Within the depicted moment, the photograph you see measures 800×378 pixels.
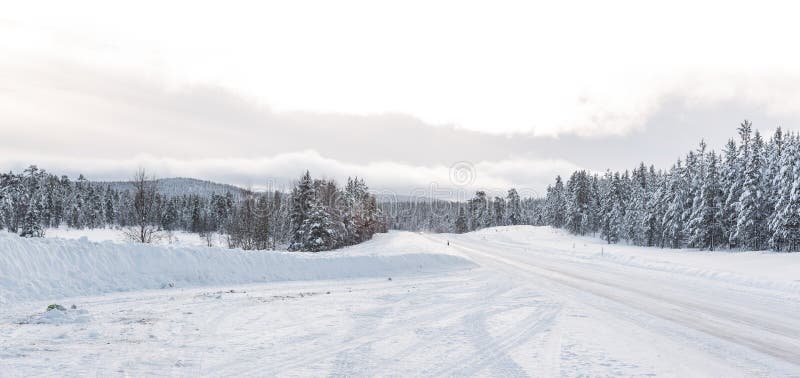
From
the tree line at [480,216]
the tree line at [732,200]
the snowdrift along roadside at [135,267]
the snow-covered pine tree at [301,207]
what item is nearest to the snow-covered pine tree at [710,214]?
the tree line at [732,200]

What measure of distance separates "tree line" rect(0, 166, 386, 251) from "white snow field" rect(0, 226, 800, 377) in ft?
56.3

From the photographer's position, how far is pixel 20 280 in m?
11.2

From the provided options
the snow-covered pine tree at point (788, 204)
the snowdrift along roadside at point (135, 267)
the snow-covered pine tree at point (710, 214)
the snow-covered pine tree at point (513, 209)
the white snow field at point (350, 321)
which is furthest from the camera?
the snow-covered pine tree at point (513, 209)

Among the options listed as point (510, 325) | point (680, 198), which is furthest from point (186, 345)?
point (680, 198)

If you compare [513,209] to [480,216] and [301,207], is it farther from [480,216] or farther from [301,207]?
[301,207]

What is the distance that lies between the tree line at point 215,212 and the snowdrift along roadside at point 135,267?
606 inches

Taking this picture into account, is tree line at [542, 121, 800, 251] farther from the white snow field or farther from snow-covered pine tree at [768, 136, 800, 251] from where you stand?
the white snow field

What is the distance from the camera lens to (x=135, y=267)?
14172 mm

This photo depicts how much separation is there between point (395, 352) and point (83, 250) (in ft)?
38.7

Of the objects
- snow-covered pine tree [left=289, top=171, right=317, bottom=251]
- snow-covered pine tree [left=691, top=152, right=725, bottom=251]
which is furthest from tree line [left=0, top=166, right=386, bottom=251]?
snow-covered pine tree [left=691, top=152, right=725, bottom=251]

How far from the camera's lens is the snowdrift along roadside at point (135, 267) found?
38.1ft

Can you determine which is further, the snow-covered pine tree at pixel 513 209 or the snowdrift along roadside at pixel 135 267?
the snow-covered pine tree at pixel 513 209

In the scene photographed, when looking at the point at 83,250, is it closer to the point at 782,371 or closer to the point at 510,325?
the point at 510,325

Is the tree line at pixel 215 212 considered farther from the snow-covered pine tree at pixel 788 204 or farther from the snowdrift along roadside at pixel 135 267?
the snow-covered pine tree at pixel 788 204
